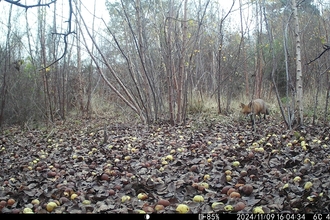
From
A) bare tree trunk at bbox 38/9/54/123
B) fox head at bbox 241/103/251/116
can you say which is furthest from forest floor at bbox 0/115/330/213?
bare tree trunk at bbox 38/9/54/123

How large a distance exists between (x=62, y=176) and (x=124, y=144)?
1672 millimetres

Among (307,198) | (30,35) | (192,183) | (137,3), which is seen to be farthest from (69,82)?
(307,198)

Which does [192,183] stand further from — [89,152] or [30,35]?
[30,35]

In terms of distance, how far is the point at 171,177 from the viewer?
289cm

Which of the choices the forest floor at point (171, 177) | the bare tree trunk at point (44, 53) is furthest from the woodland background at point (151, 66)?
the forest floor at point (171, 177)

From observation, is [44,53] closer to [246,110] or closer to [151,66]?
[151,66]

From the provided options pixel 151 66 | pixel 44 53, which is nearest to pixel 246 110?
pixel 151 66

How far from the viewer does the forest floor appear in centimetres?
214

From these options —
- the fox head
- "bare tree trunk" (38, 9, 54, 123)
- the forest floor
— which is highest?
"bare tree trunk" (38, 9, 54, 123)

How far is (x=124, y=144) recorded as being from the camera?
4.70 metres

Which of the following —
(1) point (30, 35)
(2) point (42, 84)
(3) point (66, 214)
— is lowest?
(3) point (66, 214)

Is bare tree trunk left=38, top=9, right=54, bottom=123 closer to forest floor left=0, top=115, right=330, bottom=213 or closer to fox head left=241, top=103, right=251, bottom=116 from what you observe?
forest floor left=0, top=115, right=330, bottom=213

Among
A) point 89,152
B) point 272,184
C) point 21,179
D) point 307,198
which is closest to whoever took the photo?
point 307,198

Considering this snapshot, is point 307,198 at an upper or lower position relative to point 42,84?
lower
